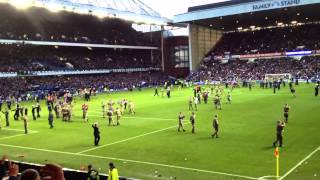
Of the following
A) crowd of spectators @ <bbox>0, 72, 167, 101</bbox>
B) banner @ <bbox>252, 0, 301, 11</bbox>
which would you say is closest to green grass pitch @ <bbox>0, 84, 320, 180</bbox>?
crowd of spectators @ <bbox>0, 72, 167, 101</bbox>

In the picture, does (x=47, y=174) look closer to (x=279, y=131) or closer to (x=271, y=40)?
(x=279, y=131)

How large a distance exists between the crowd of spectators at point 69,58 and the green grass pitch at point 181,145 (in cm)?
3593

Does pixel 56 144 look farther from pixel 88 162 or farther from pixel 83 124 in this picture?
pixel 83 124

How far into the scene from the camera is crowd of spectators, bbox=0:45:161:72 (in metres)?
71.4

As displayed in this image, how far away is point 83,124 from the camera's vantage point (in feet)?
110

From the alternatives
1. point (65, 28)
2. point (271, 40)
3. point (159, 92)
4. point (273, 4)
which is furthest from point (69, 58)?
point (271, 40)

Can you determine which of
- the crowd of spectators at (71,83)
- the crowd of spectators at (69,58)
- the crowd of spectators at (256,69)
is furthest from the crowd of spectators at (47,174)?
the crowd of spectators at (256,69)

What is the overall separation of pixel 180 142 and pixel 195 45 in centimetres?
7574

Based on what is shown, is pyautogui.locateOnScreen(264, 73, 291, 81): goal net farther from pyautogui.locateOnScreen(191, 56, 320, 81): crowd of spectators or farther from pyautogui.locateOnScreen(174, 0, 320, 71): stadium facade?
pyautogui.locateOnScreen(174, 0, 320, 71): stadium facade

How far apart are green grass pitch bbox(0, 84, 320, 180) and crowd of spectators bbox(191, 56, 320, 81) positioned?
139ft

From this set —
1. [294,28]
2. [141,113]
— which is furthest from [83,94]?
[294,28]

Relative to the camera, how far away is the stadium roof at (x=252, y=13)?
75.6 metres

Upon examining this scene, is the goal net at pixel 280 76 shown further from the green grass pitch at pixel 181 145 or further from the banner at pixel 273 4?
the green grass pitch at pixel 181 145

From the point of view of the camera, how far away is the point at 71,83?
75062 mm
